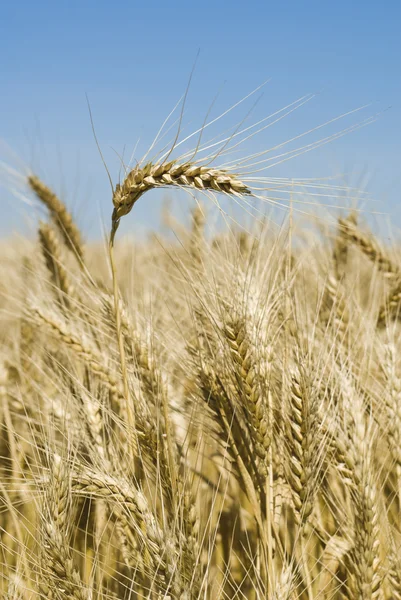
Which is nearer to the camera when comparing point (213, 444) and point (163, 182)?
point (163, 182)

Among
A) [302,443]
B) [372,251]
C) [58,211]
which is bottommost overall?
[302,443]

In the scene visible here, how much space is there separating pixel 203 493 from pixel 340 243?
1.28 metres

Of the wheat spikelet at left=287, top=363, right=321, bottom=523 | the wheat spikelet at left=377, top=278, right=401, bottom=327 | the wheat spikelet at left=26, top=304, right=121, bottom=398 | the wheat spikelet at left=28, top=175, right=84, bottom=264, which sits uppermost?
the wheat spikelet at left=28, top=175, right=84, bottom=264

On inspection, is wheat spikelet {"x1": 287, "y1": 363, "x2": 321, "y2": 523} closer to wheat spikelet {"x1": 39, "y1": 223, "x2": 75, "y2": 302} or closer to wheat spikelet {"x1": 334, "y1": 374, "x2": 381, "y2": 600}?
wheat spikelet {"x1": 334, "y1": 374, "x2": 381, "y2": 600}

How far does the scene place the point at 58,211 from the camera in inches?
95.9

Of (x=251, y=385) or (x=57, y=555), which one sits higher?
(x=251, y=385)

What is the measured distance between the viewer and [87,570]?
1666 mm

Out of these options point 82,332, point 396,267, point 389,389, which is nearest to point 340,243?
point 396,267

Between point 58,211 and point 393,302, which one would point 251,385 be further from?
point 58,211

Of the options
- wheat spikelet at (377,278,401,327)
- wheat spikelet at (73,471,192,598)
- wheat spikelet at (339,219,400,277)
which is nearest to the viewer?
wheat spikelet at (73,471,192,598)

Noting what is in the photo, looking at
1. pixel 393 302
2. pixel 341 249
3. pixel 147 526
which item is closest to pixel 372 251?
pixel 341 249

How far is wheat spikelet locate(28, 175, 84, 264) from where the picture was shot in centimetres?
241

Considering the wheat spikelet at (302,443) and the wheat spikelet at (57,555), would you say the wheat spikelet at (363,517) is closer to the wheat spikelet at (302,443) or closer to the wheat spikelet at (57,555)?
the wheat spikelet at (302,443)

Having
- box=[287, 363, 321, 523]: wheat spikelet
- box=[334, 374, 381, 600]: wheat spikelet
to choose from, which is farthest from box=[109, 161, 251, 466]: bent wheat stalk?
box=[334, 374, 381, 600]: wheat spikelet
